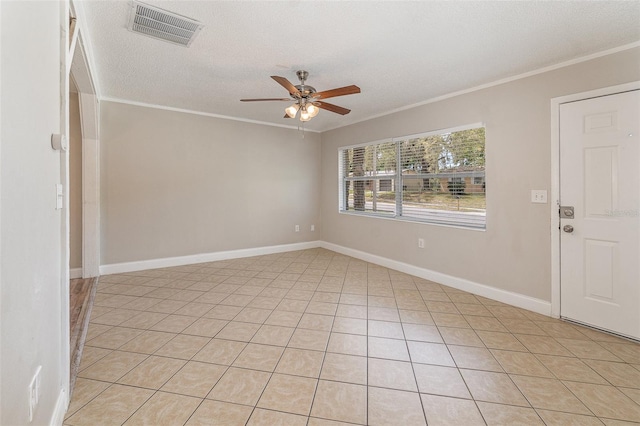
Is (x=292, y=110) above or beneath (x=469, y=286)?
above

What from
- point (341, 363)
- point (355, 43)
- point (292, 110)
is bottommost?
point (341, 363)

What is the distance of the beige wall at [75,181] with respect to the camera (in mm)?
3725

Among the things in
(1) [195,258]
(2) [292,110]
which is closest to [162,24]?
(2) [292,110]

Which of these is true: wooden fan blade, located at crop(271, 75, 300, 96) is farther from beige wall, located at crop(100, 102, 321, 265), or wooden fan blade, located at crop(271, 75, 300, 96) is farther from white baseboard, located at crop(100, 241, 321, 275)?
white baseboard, located at crop(100, 241, 321, 275)

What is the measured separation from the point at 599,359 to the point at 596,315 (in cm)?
64

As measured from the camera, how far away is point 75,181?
12.4ft

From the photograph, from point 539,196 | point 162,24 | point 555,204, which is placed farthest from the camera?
point 539,196

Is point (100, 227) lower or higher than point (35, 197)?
lower

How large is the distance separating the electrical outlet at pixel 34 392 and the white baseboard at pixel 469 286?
12.2ft

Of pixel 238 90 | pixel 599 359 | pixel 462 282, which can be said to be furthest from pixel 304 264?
pixel 599 359

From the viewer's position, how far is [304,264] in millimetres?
4609

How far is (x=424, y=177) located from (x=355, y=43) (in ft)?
7.25

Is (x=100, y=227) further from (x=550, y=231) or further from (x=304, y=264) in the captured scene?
(x=550, y=231)

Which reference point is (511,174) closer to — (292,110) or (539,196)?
(539,196)
